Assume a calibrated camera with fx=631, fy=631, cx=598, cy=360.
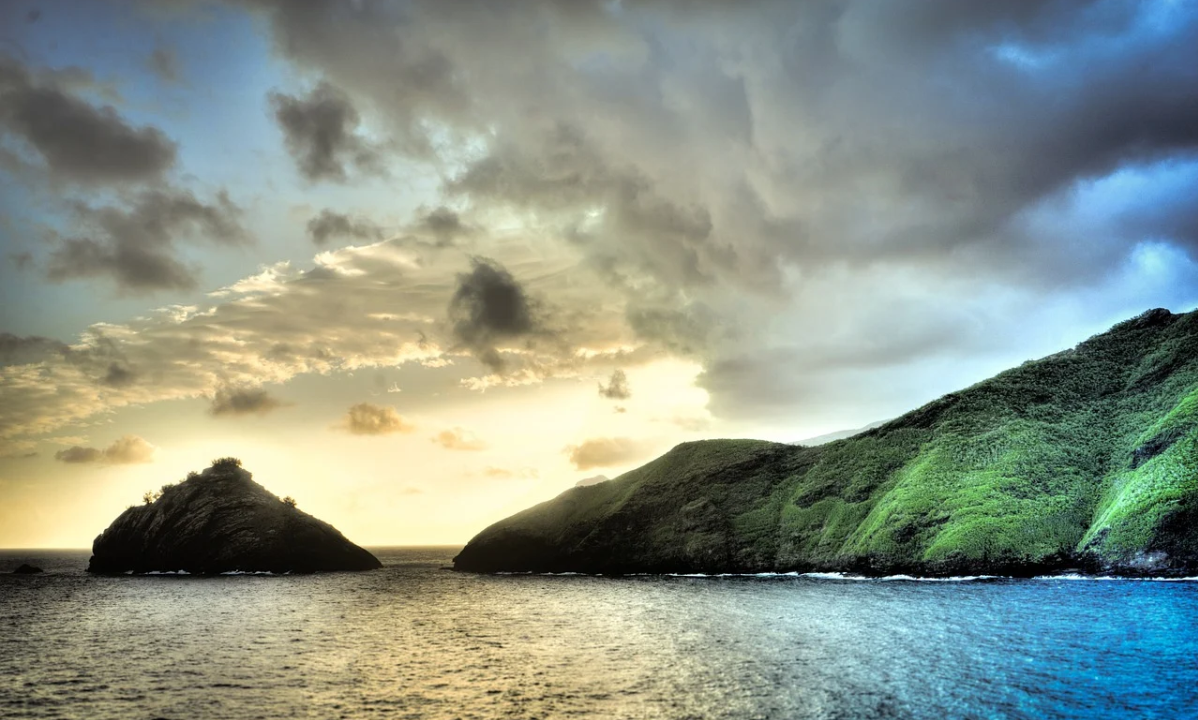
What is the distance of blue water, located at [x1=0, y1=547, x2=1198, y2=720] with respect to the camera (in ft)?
108

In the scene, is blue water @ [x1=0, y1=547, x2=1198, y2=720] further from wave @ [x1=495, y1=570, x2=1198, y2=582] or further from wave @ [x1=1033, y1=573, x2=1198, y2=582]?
wave @ [x1=495, y1=570, x2=1198, y2=582]

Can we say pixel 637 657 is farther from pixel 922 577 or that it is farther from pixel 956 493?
pixel 956 493

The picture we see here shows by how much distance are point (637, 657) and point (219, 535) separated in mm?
152527

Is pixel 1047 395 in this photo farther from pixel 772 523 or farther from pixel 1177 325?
pixel 772 523

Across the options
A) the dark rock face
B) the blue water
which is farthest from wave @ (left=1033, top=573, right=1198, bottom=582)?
the dark rock face

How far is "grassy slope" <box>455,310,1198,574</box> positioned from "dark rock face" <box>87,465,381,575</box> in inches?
1707

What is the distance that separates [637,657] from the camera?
46000 mm

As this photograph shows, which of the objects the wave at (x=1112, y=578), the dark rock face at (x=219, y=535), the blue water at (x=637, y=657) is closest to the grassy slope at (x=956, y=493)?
the wave at (x=1112, y=578)

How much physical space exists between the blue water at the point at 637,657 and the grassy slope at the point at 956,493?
51.7ft

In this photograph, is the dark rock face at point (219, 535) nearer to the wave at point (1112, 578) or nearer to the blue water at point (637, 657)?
the blue water at point (637, 657)

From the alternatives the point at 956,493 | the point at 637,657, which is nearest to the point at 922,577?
the point at 956,493

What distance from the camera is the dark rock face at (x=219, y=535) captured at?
517ft

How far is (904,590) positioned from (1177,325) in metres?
130

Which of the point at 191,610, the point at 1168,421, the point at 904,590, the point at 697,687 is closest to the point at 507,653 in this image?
the point at 697,687
